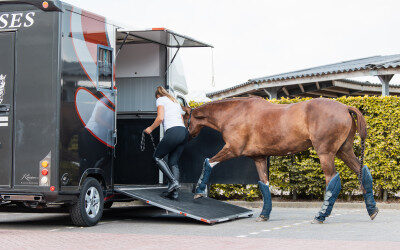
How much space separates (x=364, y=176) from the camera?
1058 cm

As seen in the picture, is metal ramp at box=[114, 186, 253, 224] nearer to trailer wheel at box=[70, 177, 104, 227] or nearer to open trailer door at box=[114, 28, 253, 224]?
open trailer door at box=[114, 28, 253, 224]

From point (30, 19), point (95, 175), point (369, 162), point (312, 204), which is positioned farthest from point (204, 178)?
point (369, 162)

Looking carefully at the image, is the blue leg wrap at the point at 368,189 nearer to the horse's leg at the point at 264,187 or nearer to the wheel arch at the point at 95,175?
the horse's leg at the point at 264,187

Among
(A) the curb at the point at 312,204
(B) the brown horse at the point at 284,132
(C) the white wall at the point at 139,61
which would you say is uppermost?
(C) the white wall at the point at 139,61

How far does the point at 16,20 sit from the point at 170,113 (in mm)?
3051

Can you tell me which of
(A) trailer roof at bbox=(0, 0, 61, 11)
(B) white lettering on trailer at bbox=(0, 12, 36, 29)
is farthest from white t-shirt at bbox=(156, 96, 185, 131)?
(B) white lettering on trailer at bbox=(0, 12, 36, 29)

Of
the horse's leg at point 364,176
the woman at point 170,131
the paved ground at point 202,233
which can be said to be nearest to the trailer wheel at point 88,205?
the paved ground at point 202,233

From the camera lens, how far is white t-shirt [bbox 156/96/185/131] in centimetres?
1101

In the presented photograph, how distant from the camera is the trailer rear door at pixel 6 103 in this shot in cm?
945

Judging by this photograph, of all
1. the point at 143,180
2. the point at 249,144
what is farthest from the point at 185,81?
the point at 249,144

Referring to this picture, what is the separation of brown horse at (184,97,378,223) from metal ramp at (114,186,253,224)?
1.10ft

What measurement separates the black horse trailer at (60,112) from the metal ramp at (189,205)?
0.08ft

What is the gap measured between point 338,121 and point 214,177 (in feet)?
9.51

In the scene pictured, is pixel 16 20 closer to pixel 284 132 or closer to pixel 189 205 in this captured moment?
pixel 189 205
